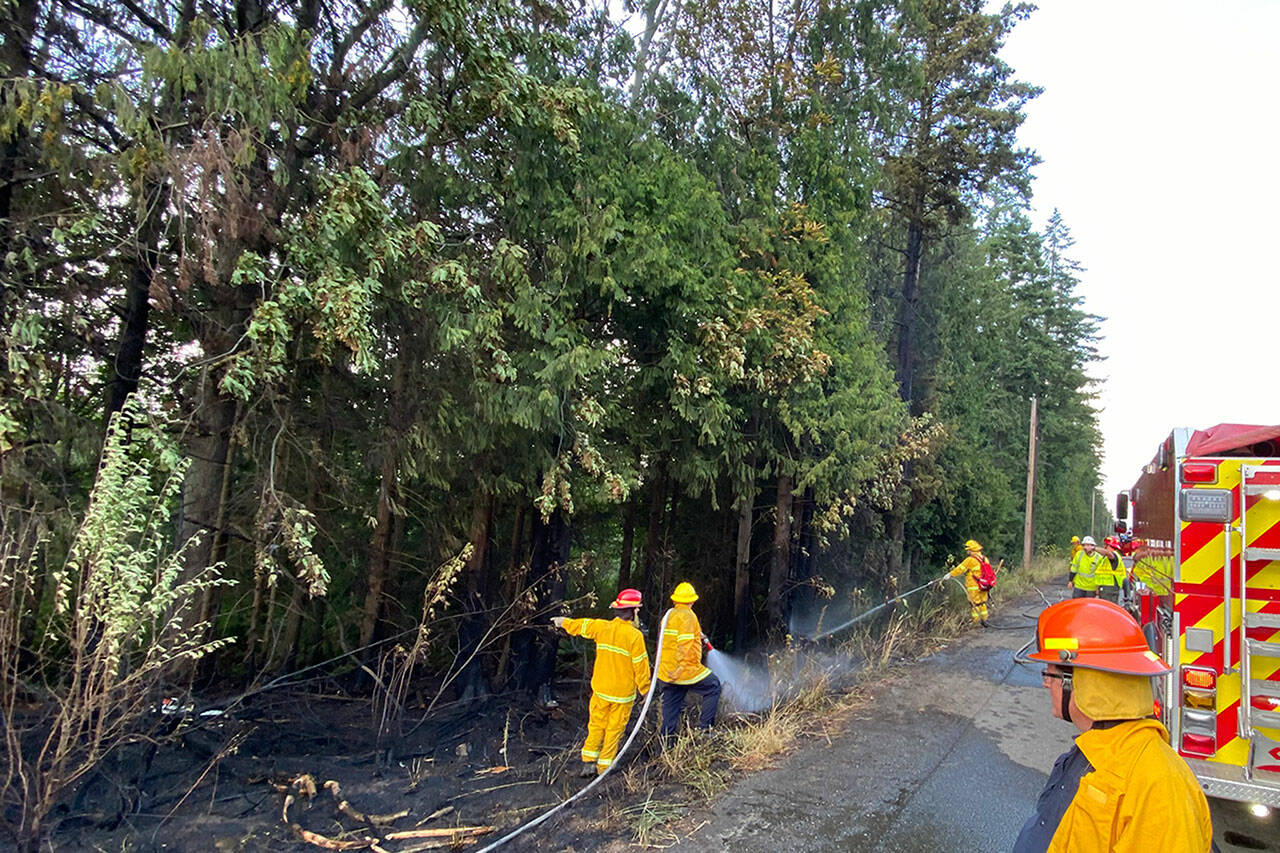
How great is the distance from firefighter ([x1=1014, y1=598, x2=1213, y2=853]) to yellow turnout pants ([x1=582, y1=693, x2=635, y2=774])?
4548 millimetres

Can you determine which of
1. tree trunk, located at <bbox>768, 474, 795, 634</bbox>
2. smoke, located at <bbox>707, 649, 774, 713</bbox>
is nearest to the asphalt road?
smoke, located at <bbox>707, 649, 774, 713</bbox>

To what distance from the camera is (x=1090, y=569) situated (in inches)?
443

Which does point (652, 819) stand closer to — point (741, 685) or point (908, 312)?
point (741, 685)

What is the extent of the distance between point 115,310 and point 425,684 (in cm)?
575

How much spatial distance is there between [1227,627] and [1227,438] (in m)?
1.41

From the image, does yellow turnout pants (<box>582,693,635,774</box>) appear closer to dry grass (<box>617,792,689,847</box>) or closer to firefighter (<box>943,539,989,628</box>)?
dry grass (<box>617,792,689,847</box>)

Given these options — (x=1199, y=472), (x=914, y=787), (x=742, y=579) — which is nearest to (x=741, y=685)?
(x=914, y=787)

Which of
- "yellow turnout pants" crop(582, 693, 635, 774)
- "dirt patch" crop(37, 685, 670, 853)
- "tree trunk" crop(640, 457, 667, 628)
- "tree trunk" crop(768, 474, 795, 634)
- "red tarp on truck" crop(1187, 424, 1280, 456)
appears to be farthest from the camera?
"tree trunk" crop(640, 457, 667, 628)

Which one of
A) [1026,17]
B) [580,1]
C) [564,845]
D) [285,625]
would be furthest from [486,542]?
[1026,17]

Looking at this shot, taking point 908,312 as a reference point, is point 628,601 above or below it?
below

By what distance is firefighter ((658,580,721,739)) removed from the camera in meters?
6.67

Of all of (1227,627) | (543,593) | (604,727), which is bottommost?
(604,727)

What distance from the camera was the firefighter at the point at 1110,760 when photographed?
6.21ft

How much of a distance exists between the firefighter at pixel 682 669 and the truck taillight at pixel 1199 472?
3.77 metres
